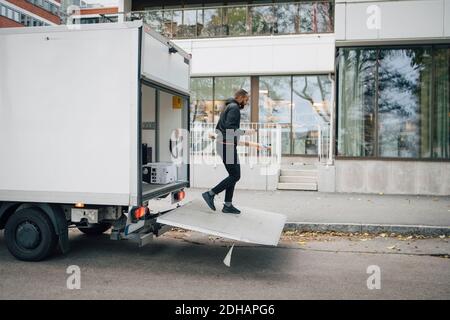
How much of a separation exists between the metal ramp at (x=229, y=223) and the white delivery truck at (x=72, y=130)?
1.52 feet

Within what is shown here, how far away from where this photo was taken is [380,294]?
5098 millimetres

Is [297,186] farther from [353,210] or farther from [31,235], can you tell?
[31,235]

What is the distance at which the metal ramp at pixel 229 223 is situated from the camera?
5988 mm

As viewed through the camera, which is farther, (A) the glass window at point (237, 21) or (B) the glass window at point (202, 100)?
(B) the glass window at point (202, 100)

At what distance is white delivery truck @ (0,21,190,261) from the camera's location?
19.1 feet

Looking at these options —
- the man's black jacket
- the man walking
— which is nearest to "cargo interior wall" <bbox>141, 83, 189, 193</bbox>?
the man walking

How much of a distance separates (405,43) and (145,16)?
35.9 ft

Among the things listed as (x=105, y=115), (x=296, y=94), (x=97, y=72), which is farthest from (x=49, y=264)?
(x=296, y=94)

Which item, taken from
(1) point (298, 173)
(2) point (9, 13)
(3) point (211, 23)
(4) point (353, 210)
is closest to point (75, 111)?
(4) point (353, 210)

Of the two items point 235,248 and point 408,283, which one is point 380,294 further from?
point 235,248

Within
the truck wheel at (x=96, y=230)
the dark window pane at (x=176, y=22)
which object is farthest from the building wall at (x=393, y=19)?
the truck wheel at (x=96, y=230)

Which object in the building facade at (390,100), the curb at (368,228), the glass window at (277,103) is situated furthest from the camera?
the glass window at (277,103)

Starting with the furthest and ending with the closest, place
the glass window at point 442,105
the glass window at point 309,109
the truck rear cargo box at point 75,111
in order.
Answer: the glass window at point 309,109, the glass window at point 442,105, the truck rear cargo box at point 75,111

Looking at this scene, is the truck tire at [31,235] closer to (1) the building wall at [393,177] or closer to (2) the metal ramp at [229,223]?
(2) the metal ramp at [229,223]
